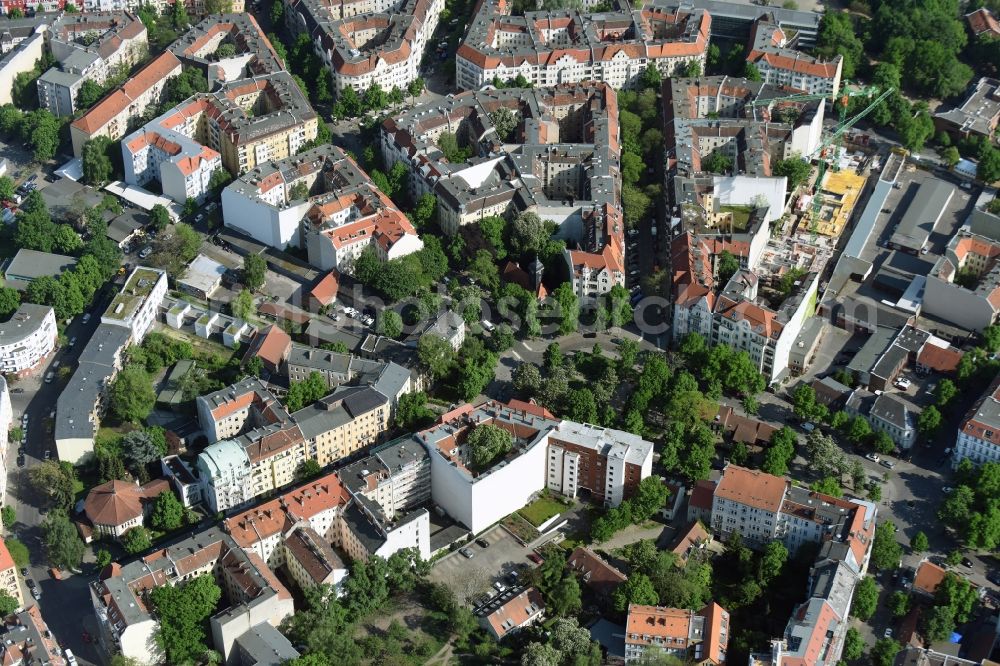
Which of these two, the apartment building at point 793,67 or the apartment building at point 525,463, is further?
the apartment building at point 793,67

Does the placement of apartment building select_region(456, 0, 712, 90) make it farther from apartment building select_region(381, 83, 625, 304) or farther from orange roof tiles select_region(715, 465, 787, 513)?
orange roof tiles select_region(715, 465, 787, 513)

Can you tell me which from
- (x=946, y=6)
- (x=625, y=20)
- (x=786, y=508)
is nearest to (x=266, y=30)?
(x=625, y=20)

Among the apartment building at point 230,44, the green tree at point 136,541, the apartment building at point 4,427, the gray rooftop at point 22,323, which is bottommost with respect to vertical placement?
the green tree at point 136,541

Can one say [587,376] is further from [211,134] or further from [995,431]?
[211,134]

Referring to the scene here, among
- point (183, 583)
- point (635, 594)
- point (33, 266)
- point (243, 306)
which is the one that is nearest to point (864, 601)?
point (635, 594)

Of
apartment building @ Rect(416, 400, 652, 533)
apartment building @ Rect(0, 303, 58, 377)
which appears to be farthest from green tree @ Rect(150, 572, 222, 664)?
apartment building @ Rect(0, 303, 58, 377)

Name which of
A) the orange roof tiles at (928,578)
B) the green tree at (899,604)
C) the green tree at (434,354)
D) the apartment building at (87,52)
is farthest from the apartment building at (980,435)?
the apartment building at (87,52)

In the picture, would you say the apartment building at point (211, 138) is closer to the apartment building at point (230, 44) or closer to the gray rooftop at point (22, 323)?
the apartment building at point (230, 44)
